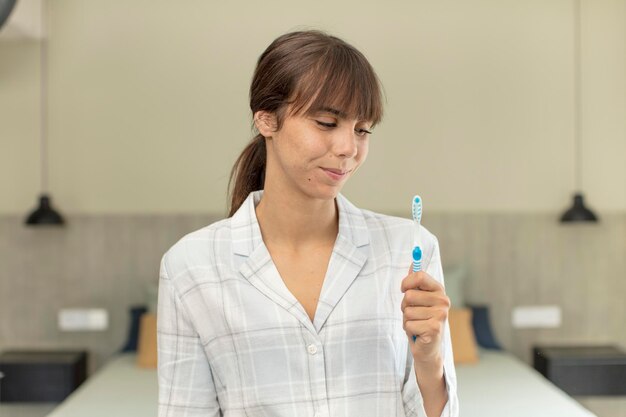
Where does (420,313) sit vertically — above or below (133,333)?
above

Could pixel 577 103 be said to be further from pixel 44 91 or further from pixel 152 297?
pixel 44 91

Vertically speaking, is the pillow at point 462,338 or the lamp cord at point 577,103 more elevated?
the lamp cord at point 577,103

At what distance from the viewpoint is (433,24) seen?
452 cm

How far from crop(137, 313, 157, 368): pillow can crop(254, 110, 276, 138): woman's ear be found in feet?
9.11

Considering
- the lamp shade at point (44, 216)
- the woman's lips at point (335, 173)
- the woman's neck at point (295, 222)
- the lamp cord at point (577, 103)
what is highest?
the lamp cord at point (577, 103)

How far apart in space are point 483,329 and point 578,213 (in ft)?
2.43

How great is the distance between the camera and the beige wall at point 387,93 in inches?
177

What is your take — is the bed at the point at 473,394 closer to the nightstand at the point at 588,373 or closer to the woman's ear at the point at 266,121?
the nightstand at the point at 588,373

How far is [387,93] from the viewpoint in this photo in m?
4.46

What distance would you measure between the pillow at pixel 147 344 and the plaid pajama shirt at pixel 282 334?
2679 millimetres

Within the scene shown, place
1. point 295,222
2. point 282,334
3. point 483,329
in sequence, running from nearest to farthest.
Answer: point 282,334 < point 295,222 < point 483,329

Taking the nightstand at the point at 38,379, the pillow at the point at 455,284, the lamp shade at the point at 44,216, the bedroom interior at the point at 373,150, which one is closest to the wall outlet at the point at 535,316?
the bedroom interior at the point at 373,150

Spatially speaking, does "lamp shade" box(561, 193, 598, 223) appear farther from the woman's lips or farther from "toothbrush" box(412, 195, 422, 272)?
the woman's lips

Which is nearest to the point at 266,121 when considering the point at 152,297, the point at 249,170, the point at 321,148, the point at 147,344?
the point at 321,148
